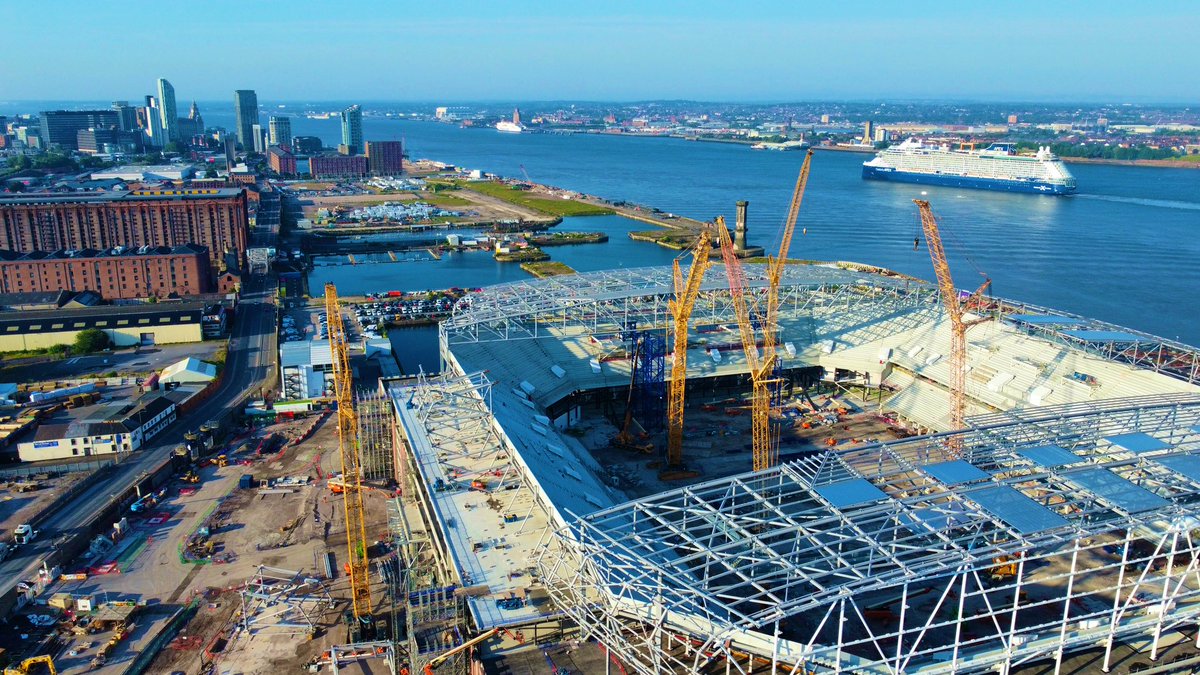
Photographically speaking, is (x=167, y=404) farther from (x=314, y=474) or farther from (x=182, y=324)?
(x=182, y=324)

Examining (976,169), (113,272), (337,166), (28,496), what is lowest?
(28,496)

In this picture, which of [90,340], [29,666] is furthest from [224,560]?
[90,340]

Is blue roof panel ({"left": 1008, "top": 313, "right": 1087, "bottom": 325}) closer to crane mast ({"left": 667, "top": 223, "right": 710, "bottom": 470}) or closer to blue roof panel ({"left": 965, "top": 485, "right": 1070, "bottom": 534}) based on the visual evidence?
crane mast ({"left": 667, "top": 223, "right": 710, "bottom": 470})

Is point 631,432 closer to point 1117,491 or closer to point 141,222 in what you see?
point 1117,491

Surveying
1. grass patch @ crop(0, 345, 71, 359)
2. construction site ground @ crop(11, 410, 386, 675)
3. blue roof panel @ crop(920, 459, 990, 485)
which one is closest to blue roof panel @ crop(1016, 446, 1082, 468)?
blue roof panel @ crop(920, 459, 990, 485)

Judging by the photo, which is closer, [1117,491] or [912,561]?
[912,561]

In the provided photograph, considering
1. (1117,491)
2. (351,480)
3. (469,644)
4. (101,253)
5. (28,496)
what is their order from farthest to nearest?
(101,253)
(28,496)
(351,480)
(1117,491)
(469,644)

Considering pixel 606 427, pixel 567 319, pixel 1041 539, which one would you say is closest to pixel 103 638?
pixel 606 427
